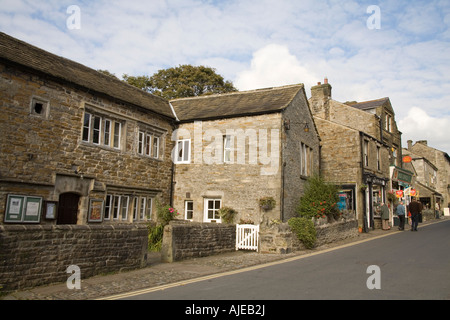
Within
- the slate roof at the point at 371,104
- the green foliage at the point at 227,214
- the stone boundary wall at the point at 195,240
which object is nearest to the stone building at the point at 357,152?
the slate roof at the point at 371,104

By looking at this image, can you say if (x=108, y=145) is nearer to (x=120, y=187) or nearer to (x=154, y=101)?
(x=120, y=187)

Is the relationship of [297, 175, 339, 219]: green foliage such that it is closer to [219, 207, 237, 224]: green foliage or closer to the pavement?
[219, 207, 237, 224]: green foliage

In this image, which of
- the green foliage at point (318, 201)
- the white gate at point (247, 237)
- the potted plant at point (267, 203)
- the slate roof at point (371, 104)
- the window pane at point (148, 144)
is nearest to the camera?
the white gate at point (247, 237)

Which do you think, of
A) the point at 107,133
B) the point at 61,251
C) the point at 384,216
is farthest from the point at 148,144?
the point at 384,216

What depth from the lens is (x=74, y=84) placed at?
13680mm

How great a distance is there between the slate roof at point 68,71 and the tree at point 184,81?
1465 centimetres

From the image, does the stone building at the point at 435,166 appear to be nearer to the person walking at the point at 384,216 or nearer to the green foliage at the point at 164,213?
the person walking at the point at 384,216

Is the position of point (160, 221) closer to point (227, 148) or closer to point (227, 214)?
point (227, 214)

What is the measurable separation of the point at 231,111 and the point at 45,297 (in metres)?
12.8

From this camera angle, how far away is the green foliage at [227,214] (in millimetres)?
16719

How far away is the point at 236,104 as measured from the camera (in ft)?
62.0

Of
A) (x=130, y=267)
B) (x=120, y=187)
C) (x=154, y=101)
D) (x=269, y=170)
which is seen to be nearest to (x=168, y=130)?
(x=154, y=101)

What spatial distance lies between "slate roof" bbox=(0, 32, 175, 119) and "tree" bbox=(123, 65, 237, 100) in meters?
14.7

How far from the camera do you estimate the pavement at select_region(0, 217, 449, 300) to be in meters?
7.07
